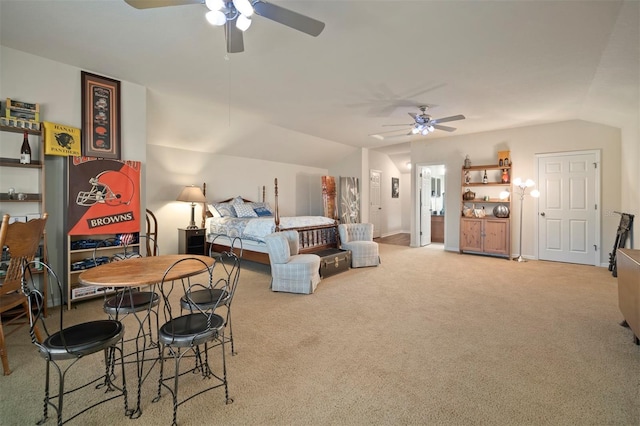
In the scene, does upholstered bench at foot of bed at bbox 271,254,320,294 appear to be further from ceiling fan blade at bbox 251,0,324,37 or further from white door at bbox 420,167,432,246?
white door at bbox 420,167,432,246

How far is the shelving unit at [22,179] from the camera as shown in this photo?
292 centimetres

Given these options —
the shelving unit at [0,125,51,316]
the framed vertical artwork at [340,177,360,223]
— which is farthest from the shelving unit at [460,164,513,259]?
the shelving unit at [0,125,51,316]

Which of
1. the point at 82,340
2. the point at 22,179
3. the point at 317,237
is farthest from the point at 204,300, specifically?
the point at 317,237

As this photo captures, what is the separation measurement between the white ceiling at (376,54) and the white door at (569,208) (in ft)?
2.67

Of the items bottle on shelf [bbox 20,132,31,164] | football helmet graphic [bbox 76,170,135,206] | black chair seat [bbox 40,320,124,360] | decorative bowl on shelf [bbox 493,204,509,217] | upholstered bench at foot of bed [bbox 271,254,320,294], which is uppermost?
bottle on shelf [bbox 20,132,31,164]

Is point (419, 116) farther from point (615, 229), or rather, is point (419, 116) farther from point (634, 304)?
point (615, 229)

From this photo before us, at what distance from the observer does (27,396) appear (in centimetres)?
182

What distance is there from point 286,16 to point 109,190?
297cm

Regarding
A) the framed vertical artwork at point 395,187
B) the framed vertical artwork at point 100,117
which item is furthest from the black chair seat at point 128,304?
the framed vertical artwork at point 395,187

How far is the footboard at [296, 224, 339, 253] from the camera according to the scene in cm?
499

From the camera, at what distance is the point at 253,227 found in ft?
16.3

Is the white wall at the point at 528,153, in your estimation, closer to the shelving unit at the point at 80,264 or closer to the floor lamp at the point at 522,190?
the floor lamp at the point at 522,190

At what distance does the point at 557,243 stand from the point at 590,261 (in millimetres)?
541

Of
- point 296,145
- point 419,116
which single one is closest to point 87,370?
point 419,116
